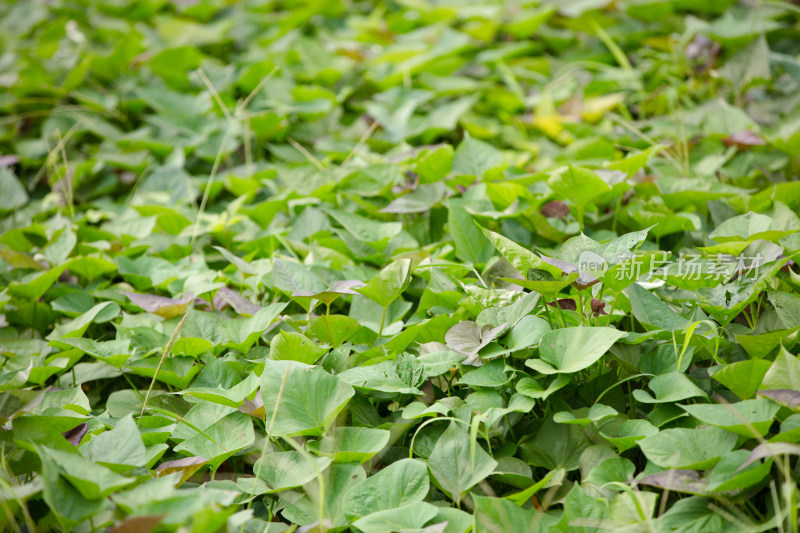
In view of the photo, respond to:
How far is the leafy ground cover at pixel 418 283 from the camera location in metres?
0.81

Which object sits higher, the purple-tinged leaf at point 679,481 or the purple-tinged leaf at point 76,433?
the purple-tinged leaf at point 679,481

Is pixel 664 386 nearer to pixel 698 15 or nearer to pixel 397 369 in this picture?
pixel 397 369

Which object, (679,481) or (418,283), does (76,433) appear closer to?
(418,283)

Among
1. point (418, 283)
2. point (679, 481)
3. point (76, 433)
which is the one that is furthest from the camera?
point (418, 283)

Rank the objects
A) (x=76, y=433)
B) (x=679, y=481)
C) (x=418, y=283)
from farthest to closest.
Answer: (x=418, y=283)
(x=76, y=433)
(x=679, y=481)

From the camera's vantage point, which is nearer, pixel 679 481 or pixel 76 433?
pixel 679 481

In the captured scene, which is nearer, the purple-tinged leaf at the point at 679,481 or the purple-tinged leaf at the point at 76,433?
the purple-tinged leaf at the point at 679,481

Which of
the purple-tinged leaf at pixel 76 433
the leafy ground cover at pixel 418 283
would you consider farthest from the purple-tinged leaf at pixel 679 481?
the purple-tinged leaf at pixel 76 433

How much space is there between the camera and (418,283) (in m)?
1.25

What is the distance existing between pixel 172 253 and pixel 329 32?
1.43 m

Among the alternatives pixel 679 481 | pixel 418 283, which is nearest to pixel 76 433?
pixel 418 283

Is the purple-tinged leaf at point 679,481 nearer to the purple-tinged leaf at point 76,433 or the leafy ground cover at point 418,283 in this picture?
the leafy ground cover at point 418,283

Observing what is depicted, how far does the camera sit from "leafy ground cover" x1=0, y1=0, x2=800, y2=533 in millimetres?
814

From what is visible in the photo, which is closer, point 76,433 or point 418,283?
point 76,433
